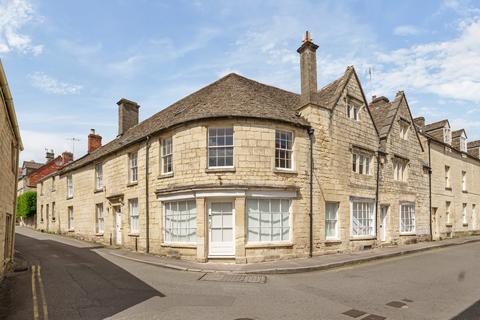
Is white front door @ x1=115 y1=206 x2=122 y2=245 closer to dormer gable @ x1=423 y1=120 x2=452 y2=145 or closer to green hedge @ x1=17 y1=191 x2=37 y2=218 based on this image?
dormer gable @ x1=423 y1=120 x2=452 y2=145

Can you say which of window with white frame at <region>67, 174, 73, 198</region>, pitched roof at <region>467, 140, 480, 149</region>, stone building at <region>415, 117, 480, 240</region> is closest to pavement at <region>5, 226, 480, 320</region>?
stone building at <region>415, 117, 480, 240</region>

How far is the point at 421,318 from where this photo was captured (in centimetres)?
752

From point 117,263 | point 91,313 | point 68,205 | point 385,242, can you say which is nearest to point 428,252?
point 385,242

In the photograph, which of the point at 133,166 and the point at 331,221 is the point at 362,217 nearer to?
the point at 331,221

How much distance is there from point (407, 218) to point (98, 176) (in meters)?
20.4

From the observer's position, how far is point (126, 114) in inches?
1030

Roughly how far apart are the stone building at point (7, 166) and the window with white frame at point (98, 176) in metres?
8.22

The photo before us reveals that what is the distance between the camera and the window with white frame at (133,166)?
19.5 metres

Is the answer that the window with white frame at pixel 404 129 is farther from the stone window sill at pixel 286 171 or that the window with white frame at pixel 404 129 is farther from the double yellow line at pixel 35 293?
the double yellow line at pixel 35 293

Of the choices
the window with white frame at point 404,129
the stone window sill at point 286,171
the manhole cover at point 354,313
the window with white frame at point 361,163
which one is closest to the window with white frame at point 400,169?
the window with white frame at point 404,129

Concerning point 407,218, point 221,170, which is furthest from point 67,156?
point 407,218

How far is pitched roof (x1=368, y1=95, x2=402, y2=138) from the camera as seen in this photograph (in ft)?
71.2

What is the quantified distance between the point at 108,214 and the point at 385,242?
16.7m

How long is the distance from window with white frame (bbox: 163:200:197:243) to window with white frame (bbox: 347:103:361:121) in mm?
9879
